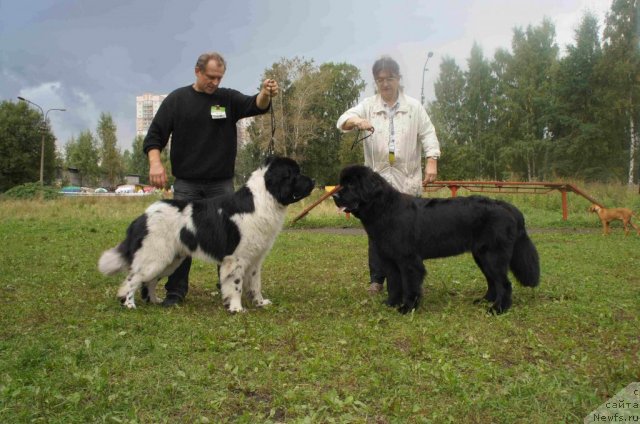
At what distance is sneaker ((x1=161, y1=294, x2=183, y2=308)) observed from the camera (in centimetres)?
533

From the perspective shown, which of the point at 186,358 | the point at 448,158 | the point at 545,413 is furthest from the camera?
the point at 448,158

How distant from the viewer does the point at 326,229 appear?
14320 mm

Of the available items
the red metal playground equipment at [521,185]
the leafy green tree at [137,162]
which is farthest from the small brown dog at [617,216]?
the leafy green tree at [137,162]

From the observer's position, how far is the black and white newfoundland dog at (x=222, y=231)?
4.93 m

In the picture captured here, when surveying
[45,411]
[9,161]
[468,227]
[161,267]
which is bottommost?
[45,411]

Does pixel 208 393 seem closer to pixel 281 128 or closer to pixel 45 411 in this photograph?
pixel 45 411

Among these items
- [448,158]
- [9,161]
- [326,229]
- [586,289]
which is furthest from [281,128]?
[586,289]

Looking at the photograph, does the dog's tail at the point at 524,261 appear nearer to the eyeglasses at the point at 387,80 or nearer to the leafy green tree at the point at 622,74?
the eyeglasses at the point at 387,80

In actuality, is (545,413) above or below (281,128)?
below

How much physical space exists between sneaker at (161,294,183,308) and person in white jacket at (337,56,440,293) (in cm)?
256

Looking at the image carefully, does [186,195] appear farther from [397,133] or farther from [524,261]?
[524,261]

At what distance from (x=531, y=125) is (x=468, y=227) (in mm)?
32299

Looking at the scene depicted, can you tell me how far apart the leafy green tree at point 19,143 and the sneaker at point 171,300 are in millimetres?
40922

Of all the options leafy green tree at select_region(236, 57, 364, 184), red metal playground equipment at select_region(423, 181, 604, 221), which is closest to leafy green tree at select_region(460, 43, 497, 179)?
leafy green tree at select_region(236, 57, 364, 184)
